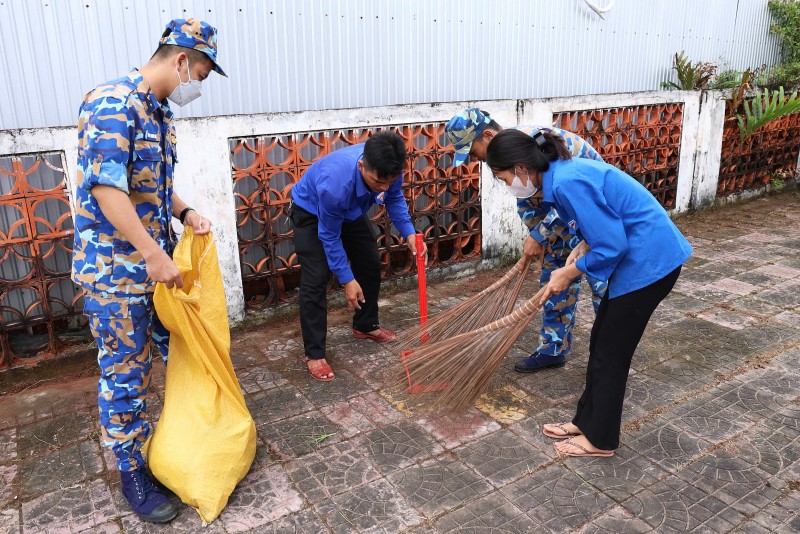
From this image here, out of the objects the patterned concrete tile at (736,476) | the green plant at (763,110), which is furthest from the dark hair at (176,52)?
the green plant at (763,110)

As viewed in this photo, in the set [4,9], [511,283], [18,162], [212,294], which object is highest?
[4,9]

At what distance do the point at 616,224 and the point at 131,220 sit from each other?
1.76 metres

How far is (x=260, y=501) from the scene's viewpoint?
2.56m

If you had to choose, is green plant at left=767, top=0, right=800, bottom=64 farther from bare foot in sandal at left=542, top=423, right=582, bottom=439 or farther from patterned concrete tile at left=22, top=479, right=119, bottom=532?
patterned concrete tile at left=22, top=479, right=119, bottom=532

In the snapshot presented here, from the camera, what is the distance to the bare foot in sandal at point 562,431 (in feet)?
9.63

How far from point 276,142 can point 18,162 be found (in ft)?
4.98

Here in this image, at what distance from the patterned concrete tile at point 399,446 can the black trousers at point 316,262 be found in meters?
0.80

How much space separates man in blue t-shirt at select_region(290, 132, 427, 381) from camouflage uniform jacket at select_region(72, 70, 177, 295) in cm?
100

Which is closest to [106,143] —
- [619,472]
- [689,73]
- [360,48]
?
[619,472]

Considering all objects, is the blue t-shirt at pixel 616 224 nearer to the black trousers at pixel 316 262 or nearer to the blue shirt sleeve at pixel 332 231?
the blue shirt sleeve at pixel 332 231

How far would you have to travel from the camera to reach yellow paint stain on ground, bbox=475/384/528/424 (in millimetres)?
3156

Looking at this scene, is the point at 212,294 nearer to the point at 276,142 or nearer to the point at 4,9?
the point at 276,142

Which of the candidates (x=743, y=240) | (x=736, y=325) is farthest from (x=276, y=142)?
(x=743, y=240)

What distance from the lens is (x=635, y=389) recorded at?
339 cm
